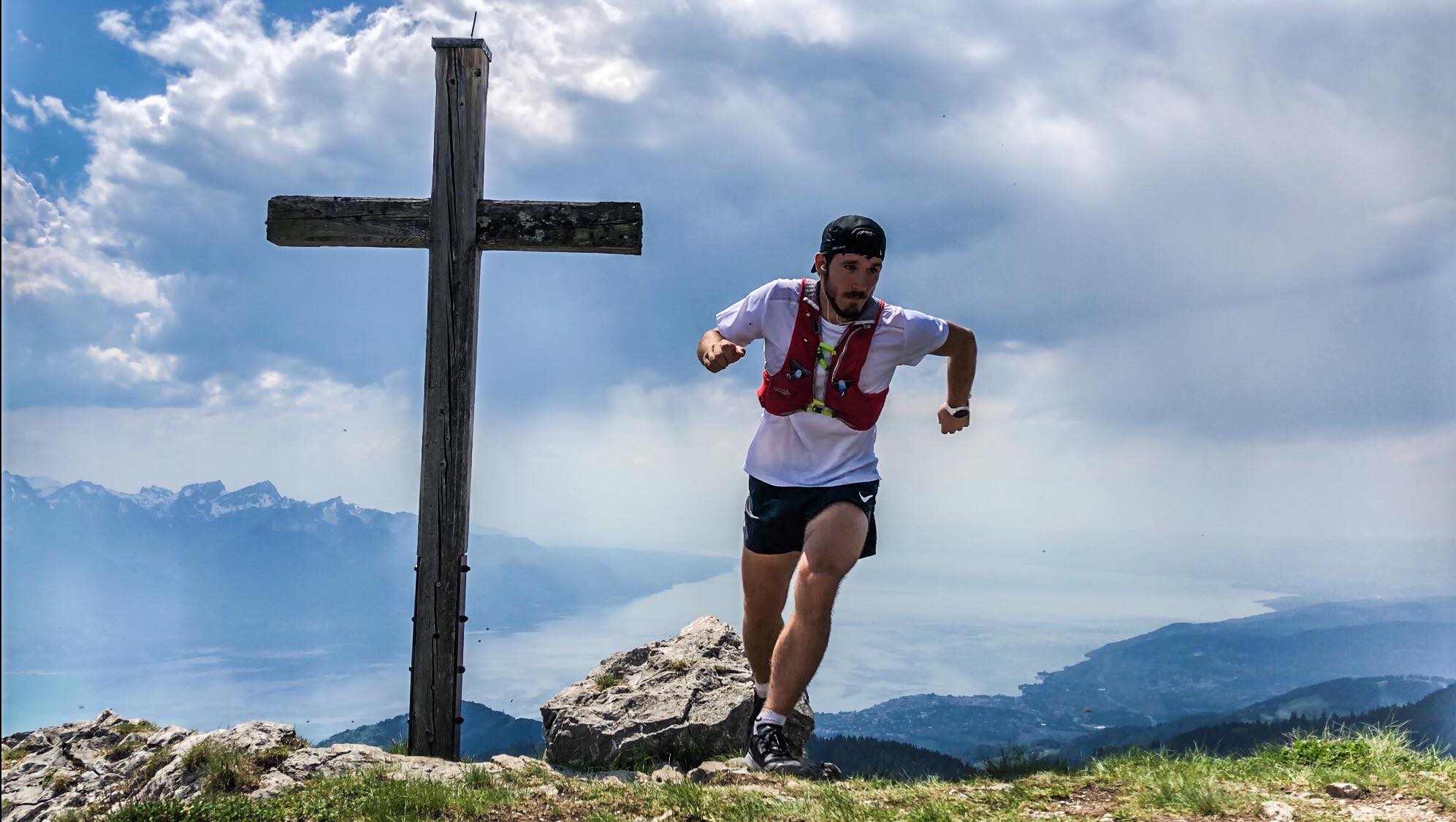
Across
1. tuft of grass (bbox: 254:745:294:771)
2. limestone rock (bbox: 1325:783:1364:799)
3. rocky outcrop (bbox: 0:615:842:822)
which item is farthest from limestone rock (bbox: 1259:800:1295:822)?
tuft of grass (bbox: 254:745:294:771)

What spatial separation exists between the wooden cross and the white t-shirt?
186cm

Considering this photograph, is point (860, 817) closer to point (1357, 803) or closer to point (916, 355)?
point (1357, 803)

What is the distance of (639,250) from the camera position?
8273 millimetres

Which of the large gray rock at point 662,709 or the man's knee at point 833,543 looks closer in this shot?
the man's knee at point 833,543

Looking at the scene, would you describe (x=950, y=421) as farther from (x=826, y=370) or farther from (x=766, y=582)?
(x=766, y=582)

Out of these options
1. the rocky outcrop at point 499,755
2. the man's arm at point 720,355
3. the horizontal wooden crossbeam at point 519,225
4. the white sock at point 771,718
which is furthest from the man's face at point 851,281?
the rocky outcrop at point 499,755

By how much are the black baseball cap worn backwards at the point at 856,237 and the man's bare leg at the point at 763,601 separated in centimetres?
186

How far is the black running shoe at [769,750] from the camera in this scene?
20.6 ft

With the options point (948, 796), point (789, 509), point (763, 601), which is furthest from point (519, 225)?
point (948, 796)

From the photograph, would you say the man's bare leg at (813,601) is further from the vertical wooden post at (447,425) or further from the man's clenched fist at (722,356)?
the vertical wooden post at (447,425)

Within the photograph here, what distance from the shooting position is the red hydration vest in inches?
259

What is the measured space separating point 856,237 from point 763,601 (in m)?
2.33

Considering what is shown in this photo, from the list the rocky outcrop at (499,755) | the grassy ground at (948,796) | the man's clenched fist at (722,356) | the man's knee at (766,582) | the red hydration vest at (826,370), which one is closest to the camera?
the grassy ground at (948,796)

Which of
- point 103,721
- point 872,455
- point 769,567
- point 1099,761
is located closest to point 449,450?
point 769,567
